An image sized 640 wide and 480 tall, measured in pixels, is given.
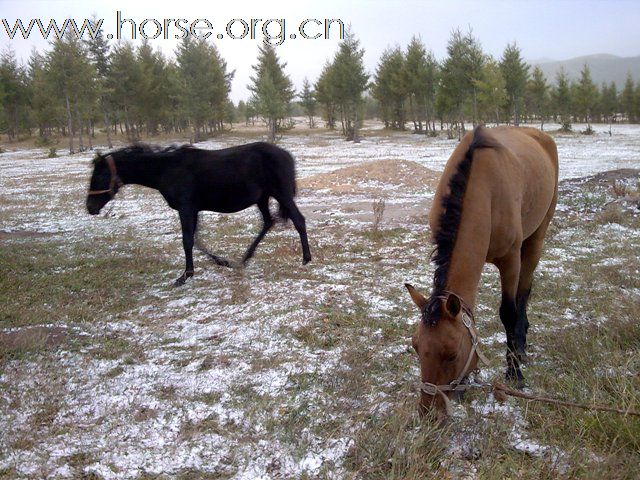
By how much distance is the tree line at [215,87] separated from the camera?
→ 30.8m

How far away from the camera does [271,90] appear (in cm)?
3438

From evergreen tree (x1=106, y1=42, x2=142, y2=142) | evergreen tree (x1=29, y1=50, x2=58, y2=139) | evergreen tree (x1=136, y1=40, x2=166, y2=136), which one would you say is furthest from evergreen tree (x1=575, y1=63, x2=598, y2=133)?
evergreen tree (x1=29, y1=50, x2=58, y2=139)

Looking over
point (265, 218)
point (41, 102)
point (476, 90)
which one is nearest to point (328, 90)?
point (476, 90)

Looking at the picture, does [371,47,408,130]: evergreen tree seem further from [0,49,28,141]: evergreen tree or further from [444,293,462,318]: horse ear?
[444,293,462,318]: horse ear

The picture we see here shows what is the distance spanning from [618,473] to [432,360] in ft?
3.20

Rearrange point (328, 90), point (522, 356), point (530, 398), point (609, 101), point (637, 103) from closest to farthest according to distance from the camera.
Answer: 1. point (530, 398)
2. point (522, 356)
3. point (328, 90)
4. point (637, 103)
5. point (609, 101)

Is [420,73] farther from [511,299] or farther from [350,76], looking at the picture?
[511,299]

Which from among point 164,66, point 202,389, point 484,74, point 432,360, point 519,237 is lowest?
point 202,389

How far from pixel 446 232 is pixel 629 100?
198ft

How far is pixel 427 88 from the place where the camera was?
132 feet

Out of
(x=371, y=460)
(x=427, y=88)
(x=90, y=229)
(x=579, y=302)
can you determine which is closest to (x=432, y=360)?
(x=371, y=460)

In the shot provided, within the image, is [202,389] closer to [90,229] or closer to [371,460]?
[371,460]

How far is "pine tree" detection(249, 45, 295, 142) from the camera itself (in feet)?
113

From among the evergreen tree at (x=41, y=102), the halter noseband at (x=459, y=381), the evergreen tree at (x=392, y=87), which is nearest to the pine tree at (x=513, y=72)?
the evergreen tree at (x=392, y=87)
